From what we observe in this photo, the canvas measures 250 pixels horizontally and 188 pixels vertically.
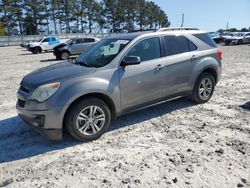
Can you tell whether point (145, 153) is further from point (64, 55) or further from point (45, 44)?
point (45, 44)

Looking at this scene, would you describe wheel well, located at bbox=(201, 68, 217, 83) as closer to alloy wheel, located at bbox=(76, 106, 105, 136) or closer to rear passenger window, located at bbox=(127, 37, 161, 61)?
rear passenger window, located at bbox=(127, 37, 161, 61)

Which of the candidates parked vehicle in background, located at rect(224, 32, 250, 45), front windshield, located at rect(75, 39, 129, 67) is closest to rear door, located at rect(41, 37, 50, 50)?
parked vehicle in background, located at rect(224, 32, 250, 45)

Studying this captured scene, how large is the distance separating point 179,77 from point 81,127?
2.36 metres

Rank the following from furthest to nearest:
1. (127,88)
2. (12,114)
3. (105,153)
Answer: (12,114)
(127,88)
(105,153)

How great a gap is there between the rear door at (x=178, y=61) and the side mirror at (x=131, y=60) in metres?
0.84

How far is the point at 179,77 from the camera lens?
557 cm

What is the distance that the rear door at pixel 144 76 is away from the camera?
478cm

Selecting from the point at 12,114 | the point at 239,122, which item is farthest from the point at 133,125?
the point at 12,114

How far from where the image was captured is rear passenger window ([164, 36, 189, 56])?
5477 mm

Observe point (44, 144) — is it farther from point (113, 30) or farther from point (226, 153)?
point (113, 30)

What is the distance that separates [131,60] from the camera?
4.67 metres

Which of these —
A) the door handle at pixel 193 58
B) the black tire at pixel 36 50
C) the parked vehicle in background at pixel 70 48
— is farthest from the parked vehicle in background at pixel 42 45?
the door handle at pixel 193 58

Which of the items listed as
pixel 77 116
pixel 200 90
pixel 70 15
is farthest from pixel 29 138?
pixel 70 15

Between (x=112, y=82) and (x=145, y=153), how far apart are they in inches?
52.6
